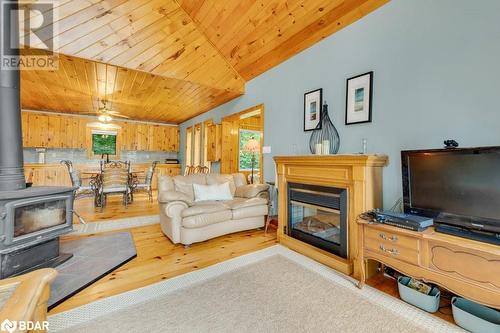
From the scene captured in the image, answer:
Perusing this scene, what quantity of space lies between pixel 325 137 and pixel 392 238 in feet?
4.85

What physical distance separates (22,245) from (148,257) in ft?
3.44

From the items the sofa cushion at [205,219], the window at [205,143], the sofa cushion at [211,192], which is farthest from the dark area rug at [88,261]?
the window at [205,143]

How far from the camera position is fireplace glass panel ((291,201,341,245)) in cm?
237

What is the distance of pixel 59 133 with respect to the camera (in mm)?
6355

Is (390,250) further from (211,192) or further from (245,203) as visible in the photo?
(211,192)

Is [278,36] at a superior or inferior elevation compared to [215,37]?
inferior

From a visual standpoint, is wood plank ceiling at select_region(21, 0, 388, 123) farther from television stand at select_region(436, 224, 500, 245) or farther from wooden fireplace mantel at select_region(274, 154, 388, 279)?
television stand at select_region(436, 224, 500, 245)

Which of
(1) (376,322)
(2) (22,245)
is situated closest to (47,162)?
(2) (22,245)

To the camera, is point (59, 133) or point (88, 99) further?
point (59, 133)

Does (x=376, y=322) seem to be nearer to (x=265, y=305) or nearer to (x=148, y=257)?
(x=265, y=305)

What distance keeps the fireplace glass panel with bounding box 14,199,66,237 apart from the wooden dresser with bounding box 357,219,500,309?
2949 millimetres

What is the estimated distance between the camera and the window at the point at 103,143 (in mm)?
6938

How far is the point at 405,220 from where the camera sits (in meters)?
1.67

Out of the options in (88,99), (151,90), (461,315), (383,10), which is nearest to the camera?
(461,315)
